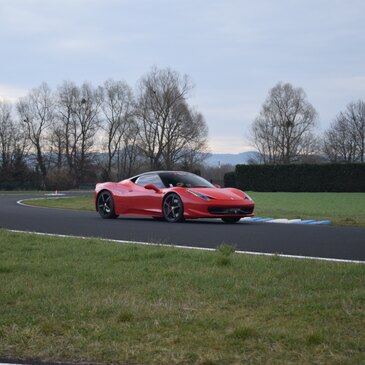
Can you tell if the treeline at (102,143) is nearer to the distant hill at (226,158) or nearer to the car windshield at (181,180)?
the distant hill at (226,158)

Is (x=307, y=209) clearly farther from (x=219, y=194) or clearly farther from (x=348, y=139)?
(x=348, y=139)

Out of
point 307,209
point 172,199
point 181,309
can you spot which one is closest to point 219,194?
point 172,199

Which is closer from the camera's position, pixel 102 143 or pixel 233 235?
pixel 233 235

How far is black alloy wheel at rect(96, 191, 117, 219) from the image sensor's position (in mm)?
15773

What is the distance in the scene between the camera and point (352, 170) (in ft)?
180

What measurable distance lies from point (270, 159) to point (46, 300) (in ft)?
273

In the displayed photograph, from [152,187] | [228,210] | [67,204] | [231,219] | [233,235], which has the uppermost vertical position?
[152,187]

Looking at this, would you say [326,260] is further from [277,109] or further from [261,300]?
[277,109]

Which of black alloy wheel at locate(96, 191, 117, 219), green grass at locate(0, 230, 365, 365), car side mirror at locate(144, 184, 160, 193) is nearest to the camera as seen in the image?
green grass at locate(0, 230, 365, 365)

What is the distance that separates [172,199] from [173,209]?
0.24 m

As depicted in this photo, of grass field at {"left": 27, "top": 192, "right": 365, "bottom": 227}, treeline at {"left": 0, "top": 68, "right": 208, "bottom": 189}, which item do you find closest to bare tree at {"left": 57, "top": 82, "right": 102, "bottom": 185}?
treeline at {"left": 0, "top": 68, "right": 208, "bottom": 189}

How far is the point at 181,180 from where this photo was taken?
14977 mm

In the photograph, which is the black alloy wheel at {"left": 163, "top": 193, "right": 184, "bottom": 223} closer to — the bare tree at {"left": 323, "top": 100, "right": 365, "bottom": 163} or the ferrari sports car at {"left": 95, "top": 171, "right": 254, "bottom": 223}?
the ferrari sports car at {"left": 95, "top": 171, "right": 254, "bottom": 223}

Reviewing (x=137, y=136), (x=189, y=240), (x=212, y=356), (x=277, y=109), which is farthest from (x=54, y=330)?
(x=277, y=109)
